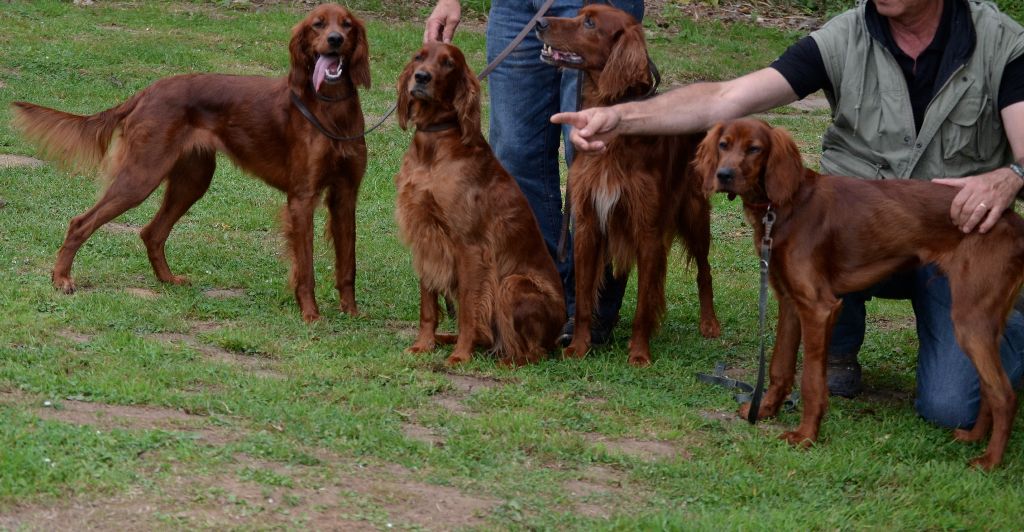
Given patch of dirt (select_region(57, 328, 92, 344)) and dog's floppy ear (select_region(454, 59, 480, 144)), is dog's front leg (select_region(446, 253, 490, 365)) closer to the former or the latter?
dog's floppy ear (select_region(454, 59, 480, 144))

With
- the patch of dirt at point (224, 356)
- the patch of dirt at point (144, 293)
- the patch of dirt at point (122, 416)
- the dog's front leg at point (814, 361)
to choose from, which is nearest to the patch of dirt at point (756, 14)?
the patch of dirt at point (144, 293)

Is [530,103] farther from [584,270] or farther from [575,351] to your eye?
[575,351]

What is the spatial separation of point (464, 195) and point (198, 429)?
5.51ft

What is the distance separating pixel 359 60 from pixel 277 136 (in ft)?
1.78

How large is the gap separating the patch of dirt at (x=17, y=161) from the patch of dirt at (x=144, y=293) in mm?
2870

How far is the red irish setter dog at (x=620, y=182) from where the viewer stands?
16.7 ft

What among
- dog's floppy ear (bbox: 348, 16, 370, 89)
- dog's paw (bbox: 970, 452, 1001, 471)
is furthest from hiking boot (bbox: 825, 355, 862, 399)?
dog's floppy ear (bbox: 348, 16, 370, 89)

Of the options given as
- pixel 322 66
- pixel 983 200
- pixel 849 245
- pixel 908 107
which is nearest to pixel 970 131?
pixel 908 107

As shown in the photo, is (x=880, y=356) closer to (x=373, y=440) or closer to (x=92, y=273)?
(x=373, y=440)

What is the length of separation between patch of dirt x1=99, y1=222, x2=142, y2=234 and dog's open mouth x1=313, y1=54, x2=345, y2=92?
2018mm

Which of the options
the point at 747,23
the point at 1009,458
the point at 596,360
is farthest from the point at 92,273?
the point at 747,23

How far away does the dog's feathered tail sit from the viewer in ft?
19.7

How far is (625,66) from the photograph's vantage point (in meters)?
5.03

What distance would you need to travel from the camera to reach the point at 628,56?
5031 millimetres
